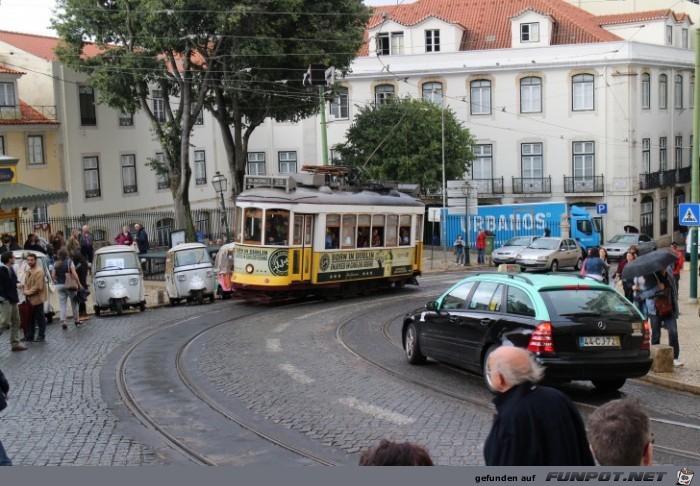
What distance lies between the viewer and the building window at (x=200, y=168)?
2026 inches

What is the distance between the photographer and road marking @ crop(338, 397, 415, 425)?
10.9 metres

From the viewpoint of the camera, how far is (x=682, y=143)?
59.3 metres

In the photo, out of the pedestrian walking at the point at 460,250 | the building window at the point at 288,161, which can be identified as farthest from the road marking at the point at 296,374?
the building window at the point at 288,161

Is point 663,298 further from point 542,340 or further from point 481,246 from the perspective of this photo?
point 481,246

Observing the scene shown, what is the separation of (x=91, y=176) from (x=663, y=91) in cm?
3199

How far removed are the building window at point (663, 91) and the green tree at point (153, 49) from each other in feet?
93.8

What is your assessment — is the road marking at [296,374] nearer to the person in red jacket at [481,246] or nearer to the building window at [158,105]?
the person in red jacket at [481,246]

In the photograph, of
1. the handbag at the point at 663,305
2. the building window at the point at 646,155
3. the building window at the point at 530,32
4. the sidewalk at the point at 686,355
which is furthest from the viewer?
the building window at the point at 646,155

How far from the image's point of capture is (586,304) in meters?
11.8

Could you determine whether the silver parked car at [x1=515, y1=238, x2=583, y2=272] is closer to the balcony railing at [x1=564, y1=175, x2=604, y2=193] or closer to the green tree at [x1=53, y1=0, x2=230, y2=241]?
the green tree at [x1=53, y1=0, x2=230, y2=241]

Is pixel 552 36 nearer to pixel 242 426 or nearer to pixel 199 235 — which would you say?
pixel 199 235

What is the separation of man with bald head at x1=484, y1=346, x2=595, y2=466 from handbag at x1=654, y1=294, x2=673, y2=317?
915cm

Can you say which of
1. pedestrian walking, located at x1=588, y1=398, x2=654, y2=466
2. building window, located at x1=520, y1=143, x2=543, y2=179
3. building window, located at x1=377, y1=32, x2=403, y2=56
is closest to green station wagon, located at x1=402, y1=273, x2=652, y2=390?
pedestrian walking, located at x1=588, y1=398, x2=654, y2=466

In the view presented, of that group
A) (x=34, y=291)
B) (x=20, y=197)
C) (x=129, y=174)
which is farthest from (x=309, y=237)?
(x=129, y=174)
